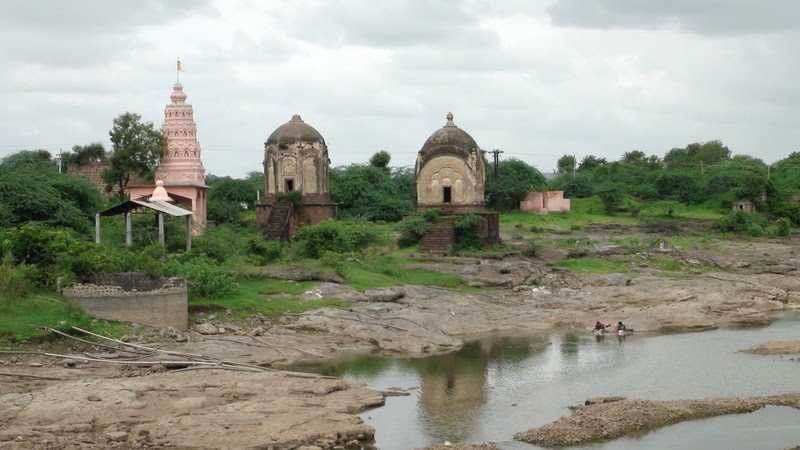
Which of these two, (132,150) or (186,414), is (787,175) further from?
(186,414)

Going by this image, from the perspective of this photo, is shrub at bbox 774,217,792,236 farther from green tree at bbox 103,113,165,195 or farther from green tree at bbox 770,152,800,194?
green tree at bbox 103,113,165,195

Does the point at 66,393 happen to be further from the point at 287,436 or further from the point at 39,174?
the point at 39,174

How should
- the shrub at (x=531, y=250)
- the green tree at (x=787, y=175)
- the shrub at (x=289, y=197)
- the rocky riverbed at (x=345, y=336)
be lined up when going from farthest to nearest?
the green tree at (x=787, y=175)
the shrub at (x=289, y=197)
the shrub at (x=531, y=250)
the rocky riverbed at (x=345, y=336)

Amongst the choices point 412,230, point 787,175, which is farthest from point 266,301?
point 787,175

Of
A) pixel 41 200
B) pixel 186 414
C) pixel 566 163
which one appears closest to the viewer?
pixel 186 414

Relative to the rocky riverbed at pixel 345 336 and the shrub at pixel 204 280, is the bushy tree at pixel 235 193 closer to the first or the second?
the rocky riverbed at pixel 345 336

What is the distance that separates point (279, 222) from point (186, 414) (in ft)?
71.0

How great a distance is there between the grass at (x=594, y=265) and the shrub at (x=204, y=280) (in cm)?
1222

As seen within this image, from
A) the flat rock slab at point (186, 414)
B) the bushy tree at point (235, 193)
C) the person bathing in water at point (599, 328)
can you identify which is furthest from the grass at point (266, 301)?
the bushy tree at point (235, 193)

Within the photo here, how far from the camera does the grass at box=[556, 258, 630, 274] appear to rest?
3394 cm

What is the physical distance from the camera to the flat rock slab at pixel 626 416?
54.5 ft

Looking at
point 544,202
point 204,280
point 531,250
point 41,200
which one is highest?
point 41,200

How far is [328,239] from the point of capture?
3366cm

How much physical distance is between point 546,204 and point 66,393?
33.9 metres
